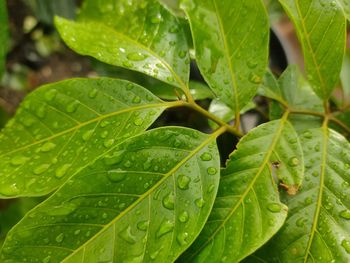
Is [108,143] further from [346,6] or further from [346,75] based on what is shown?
[346,75]

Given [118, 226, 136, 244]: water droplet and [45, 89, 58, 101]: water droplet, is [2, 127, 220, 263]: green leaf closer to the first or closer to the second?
[118, 226, 136, 244]: water droplet

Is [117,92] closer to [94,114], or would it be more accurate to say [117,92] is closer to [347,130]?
[94,114]

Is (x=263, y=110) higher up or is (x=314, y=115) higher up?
(x=314, y=115)

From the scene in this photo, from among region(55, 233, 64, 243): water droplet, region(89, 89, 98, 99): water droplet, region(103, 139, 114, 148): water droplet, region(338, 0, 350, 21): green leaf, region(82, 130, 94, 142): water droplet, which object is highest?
region(338, 0, 350, 21): green leaf

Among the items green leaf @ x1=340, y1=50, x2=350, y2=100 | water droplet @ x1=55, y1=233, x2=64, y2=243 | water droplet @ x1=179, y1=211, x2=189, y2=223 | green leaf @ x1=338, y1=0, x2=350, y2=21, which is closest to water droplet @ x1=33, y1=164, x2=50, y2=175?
water droplet @ x1=55, y1=233, x2=64, y2=243

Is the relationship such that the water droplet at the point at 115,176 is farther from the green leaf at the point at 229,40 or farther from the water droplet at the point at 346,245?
the water droplet at the point at 346,245

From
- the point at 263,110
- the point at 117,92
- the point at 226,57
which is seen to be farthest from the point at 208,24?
the point at 263,110

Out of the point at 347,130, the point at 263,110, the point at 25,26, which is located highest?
A: the point at 347,130
